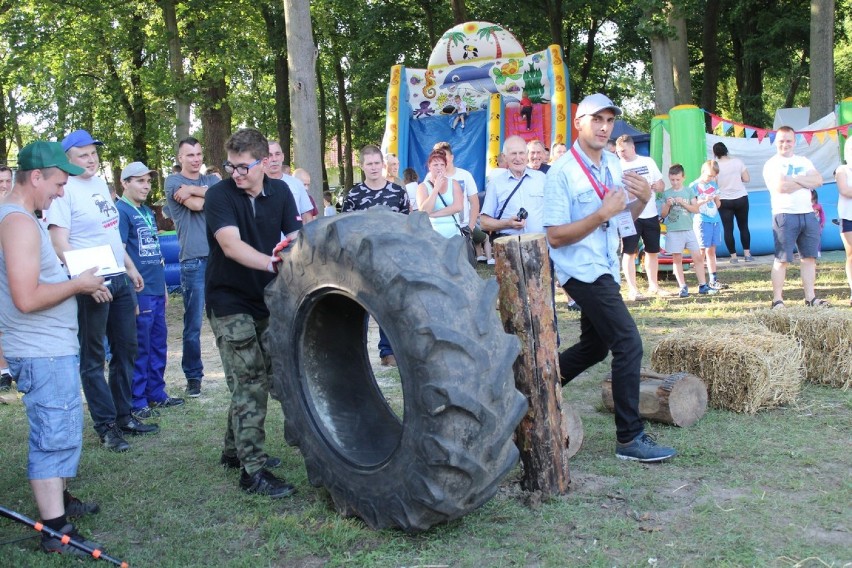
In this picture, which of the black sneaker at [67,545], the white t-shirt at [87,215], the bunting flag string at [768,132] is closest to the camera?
the black sneaker at [67,545]

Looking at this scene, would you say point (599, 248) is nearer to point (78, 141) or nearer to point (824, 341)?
point (824, 341)

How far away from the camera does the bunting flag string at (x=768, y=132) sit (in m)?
14.8

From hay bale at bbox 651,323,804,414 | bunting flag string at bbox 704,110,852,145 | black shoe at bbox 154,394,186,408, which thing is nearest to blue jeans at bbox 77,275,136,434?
black shoe at bbox 154,394,186,408

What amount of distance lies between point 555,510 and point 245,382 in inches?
72.9

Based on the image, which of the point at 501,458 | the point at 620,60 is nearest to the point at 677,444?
the point at 501,458

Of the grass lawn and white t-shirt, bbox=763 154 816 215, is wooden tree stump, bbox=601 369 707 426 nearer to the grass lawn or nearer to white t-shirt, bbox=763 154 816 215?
the grass lawn

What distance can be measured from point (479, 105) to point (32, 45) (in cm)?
1233

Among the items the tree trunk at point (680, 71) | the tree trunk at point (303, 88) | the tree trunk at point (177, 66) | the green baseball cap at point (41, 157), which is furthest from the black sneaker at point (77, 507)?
the tree trunk at point (680, 71)

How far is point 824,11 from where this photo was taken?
1579 centimetres

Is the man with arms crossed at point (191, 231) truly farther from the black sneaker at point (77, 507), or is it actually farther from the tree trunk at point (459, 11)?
the tree trunk at point (459, 11)

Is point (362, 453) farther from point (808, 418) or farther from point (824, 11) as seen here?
point (824, 11)

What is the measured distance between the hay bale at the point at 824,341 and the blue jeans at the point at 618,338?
235 cm

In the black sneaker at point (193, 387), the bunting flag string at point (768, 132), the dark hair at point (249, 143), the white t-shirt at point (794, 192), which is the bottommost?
the black sneaker at point (193, 387)

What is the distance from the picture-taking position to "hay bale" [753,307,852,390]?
618 cm
